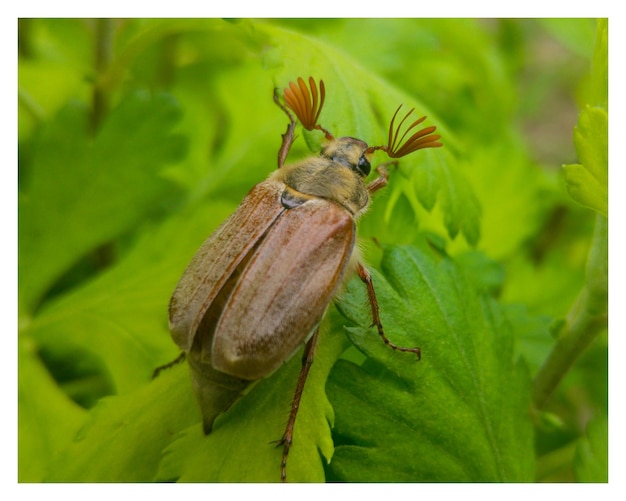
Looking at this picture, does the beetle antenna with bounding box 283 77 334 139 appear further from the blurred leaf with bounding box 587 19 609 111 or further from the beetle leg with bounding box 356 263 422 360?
the blurred leaf with bounding box 587 19 609 111

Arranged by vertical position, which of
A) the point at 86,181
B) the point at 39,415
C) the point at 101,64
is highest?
the point at 101,64

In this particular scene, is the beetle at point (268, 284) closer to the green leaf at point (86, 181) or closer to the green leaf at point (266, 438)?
the green leaf at point (266, 438)

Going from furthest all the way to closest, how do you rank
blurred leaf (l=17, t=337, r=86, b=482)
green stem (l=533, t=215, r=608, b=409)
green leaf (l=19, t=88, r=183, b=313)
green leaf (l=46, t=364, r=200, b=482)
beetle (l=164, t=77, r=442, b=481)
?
green leaf (l=19, t=88, r=183, b=313)
blurred leaf (l=17, t=337, r=86, b=482)
green stem (l=533, t=215, r=608, b=409)
green leaf (l=46, t=364, r=200, b=482)
beetle (l=164, t=77, r=442, b=481)

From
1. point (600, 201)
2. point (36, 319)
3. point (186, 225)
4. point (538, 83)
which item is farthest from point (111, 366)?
point (538, 83)

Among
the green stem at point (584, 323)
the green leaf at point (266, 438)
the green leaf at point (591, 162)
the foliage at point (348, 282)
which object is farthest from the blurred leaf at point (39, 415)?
the green leaf at point (591, 162)

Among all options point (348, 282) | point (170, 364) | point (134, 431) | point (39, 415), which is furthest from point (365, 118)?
point (39, 415)

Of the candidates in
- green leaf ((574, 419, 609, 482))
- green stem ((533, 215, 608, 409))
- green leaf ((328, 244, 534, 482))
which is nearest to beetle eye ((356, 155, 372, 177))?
green leaf ((328, 244, 534, 482))

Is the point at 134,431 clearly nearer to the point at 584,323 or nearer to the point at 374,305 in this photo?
the point at 374,305
